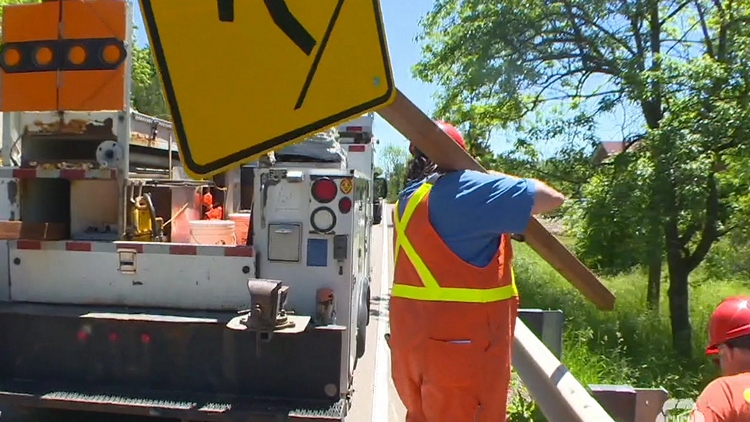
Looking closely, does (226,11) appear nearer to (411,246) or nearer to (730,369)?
(411,246)

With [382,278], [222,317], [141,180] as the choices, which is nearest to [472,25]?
[382,278]

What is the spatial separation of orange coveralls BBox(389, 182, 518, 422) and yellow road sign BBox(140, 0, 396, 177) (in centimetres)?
120

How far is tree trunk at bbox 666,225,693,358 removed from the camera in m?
10.8

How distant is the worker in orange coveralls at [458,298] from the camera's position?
8.75ft

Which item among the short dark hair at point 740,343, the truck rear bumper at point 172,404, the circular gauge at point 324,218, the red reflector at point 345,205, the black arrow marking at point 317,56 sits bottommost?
the truck rear bumper at point 172,404

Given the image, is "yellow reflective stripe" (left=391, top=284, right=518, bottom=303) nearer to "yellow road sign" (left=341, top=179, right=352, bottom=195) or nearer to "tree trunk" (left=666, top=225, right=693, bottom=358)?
"yellow road sign" (left=341, top=179, right=352, bottom=195)

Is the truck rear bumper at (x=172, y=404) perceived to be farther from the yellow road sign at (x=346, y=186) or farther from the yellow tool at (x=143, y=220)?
the yellow road sign at (x=346, y=186)

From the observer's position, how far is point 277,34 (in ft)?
5.26

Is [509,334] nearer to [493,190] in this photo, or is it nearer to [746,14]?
[493,190]

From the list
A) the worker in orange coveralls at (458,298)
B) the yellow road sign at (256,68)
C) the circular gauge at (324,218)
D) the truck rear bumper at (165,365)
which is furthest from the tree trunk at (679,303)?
the yellow road sign at (256,68)

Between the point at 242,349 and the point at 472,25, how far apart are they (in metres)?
8.40

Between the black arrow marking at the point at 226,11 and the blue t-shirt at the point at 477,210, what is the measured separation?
129 centimetres

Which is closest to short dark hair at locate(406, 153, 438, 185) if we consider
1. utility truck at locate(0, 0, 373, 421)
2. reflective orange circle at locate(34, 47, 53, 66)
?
utility truck at locate(0, 0, 373, 421)

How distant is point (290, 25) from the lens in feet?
5.29
